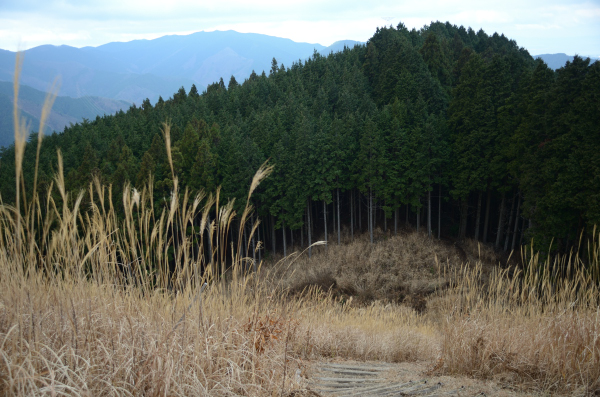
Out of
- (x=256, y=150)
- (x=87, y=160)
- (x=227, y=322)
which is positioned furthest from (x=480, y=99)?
(x=87, y=160)

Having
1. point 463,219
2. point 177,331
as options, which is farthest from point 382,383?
point 463,219

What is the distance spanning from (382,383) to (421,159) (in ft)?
70.3

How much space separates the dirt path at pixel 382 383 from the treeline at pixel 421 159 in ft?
44.3

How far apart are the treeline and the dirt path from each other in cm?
1352

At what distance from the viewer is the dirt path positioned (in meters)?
3.22

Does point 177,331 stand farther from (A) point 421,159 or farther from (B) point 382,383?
(A) point 421,159

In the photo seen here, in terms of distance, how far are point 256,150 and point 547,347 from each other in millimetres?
21153

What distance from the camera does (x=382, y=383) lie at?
11.7 ft

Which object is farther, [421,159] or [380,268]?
[421,159]

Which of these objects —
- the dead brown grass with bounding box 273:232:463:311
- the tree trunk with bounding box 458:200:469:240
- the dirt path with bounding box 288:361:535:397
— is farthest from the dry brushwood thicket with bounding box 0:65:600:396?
the tree trunk with bounding box 458:200:469:240

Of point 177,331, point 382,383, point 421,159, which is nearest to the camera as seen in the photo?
point 177,331

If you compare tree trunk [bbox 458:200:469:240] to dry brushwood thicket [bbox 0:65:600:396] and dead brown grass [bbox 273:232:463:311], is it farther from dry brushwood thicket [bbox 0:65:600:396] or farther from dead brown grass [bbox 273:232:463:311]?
dry brushwood thicket [bbox 0:65:600:396]

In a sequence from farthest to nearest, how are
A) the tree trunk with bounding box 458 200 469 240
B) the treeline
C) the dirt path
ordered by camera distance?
the tree trunk with bounding box 458 200 469 240
the treeline
the dirt path

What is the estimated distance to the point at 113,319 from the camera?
3.04 m
